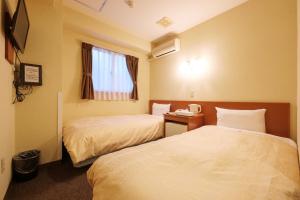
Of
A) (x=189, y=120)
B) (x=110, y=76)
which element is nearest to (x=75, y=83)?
(x=110, y=76)

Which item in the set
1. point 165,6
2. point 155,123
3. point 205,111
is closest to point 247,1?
point 165,6

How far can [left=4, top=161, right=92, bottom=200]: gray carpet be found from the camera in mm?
1375

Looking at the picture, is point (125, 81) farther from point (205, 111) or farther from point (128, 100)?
point (205, 111)

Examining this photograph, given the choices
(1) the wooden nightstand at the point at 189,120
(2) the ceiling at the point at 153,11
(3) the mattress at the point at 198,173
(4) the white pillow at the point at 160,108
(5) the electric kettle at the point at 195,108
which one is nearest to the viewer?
(3) the mattress at the point at 198,173

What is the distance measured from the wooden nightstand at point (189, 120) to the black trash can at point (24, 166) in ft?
6.82

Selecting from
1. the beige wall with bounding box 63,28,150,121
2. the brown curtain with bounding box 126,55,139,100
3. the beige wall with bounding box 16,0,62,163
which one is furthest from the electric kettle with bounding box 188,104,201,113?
the beige wall with bounding box 16,0,62,163

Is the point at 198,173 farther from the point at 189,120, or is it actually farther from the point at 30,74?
the point at 30,74

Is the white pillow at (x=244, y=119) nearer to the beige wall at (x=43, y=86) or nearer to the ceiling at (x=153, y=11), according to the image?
the ceiling at (x=153, y=11)

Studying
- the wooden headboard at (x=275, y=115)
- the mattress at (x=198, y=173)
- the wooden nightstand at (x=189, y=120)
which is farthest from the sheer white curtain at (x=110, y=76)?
the wooden headboard at (x=275, y=115)

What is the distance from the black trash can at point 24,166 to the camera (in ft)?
5.21

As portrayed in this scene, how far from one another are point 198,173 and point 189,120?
155cm

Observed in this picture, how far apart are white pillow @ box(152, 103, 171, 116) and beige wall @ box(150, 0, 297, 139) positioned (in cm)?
45

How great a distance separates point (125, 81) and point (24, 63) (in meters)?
1.94

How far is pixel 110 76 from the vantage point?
3.18m
